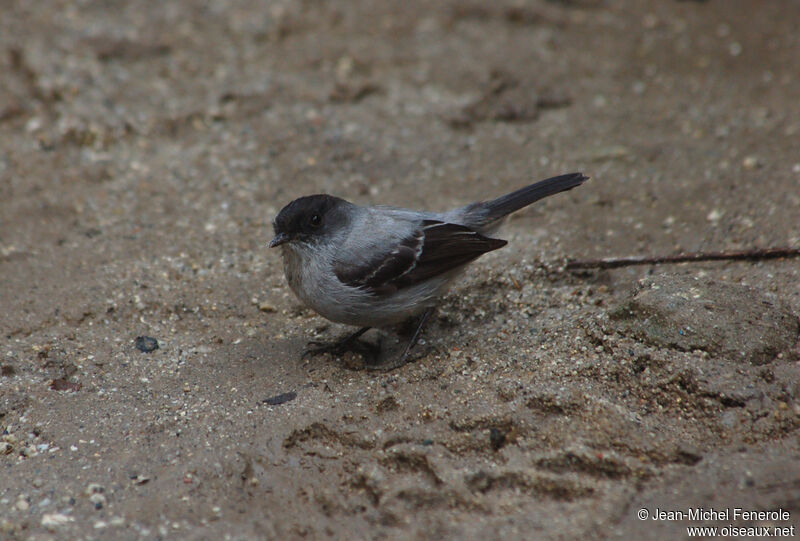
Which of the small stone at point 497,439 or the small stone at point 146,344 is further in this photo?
the small stone at point 146,344

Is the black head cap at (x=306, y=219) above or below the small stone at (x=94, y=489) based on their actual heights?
above

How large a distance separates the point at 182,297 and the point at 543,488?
333 cm

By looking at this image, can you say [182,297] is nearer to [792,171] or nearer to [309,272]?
[309,272]

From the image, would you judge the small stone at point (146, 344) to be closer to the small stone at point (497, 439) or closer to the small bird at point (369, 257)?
the small bird at point (369, 257)

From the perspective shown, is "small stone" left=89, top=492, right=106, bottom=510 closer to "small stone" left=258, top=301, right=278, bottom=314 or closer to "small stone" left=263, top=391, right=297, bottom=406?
"small stone" left=263, top=391, right=297, bottom=406

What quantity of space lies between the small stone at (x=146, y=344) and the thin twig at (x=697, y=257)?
329cm

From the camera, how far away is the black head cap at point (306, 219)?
526 centimetres

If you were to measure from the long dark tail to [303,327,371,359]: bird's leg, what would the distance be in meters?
1.31

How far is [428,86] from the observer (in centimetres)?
865

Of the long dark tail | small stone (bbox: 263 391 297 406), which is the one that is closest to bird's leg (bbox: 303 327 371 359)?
small stone (bbox: 263 391 297 406)

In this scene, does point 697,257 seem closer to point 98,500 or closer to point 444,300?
point 444,300

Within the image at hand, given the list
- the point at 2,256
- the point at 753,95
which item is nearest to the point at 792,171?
the point at 753,95

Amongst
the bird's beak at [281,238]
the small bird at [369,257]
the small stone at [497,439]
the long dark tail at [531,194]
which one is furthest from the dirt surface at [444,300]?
the bird's beak at [281,238]

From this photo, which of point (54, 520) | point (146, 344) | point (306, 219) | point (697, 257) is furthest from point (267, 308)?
point (697, 257)
